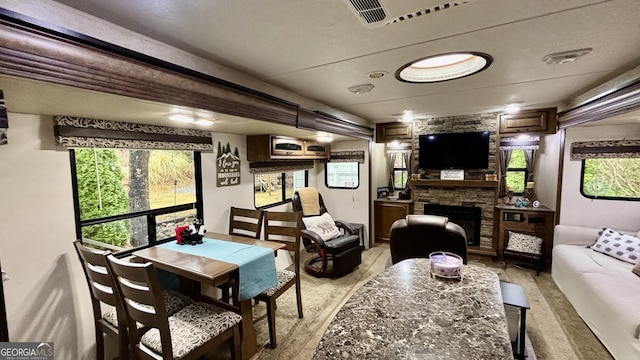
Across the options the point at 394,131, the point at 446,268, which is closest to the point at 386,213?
the point at 394,131

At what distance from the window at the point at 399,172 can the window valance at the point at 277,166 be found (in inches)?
73.6

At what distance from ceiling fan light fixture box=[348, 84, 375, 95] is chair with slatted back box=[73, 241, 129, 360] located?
2246mm

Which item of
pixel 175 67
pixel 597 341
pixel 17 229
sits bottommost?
pixel 597 341

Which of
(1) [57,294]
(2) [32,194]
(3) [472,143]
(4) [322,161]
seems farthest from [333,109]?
(1) [57,294]

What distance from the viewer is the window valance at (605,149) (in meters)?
3.17

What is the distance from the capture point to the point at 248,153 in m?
3.42

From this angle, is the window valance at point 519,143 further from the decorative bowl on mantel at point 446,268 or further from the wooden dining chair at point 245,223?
the wooden dining chair at point 245,223

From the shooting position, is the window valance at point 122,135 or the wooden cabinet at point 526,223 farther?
the wooden cabinet at point 526,223

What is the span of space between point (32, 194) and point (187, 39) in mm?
1471

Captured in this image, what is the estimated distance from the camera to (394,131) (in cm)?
488

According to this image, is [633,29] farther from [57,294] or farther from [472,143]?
[57,294]

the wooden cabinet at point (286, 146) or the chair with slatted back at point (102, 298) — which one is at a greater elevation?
the wooden cabinet at point (286, 146)

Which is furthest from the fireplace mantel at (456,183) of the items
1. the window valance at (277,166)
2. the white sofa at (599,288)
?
the window valance at (277,166)

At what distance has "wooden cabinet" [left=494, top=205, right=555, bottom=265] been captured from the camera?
3.77 meters
